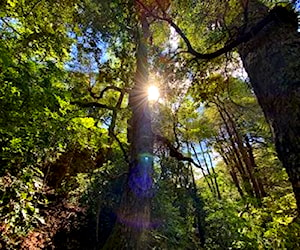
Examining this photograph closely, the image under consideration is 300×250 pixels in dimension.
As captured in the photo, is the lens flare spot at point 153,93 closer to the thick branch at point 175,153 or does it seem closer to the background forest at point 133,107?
the background forest at point 133,107

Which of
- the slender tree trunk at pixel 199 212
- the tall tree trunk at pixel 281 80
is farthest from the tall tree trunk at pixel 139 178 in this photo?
the tall tree trunk at pixel 281 80

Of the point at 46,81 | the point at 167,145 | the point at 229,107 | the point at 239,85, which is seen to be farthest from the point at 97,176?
the point at 229,107

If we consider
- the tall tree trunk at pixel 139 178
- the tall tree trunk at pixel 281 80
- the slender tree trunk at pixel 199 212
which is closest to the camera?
the tall tree trunk at pixel 281 80

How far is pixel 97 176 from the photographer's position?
6270 millimetres

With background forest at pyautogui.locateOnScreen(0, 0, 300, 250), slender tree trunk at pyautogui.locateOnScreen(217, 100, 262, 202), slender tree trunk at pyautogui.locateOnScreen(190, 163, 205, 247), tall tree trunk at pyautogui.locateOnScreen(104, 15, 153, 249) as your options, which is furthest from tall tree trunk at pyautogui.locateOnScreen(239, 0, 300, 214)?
slender tree trunk at pyautogui.locateOnScreen(217, 100, 262, 202)

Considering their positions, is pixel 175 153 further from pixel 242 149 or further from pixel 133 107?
pixel 242 149

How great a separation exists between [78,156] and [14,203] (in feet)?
16.1

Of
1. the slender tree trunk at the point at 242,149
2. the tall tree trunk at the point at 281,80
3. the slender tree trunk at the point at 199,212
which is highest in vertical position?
the slender tree trunk at the point at 242,149

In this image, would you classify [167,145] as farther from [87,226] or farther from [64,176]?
[64,176]

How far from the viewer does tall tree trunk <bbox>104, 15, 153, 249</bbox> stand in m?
3.88

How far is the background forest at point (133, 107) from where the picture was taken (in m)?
1.69

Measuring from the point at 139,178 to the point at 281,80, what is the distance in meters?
3.04

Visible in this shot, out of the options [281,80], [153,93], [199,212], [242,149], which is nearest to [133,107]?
[153,93]

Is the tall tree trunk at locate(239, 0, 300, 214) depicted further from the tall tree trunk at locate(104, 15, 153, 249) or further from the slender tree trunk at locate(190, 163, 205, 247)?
the slender tree trunk at locate(190, 163, 205, 247)
